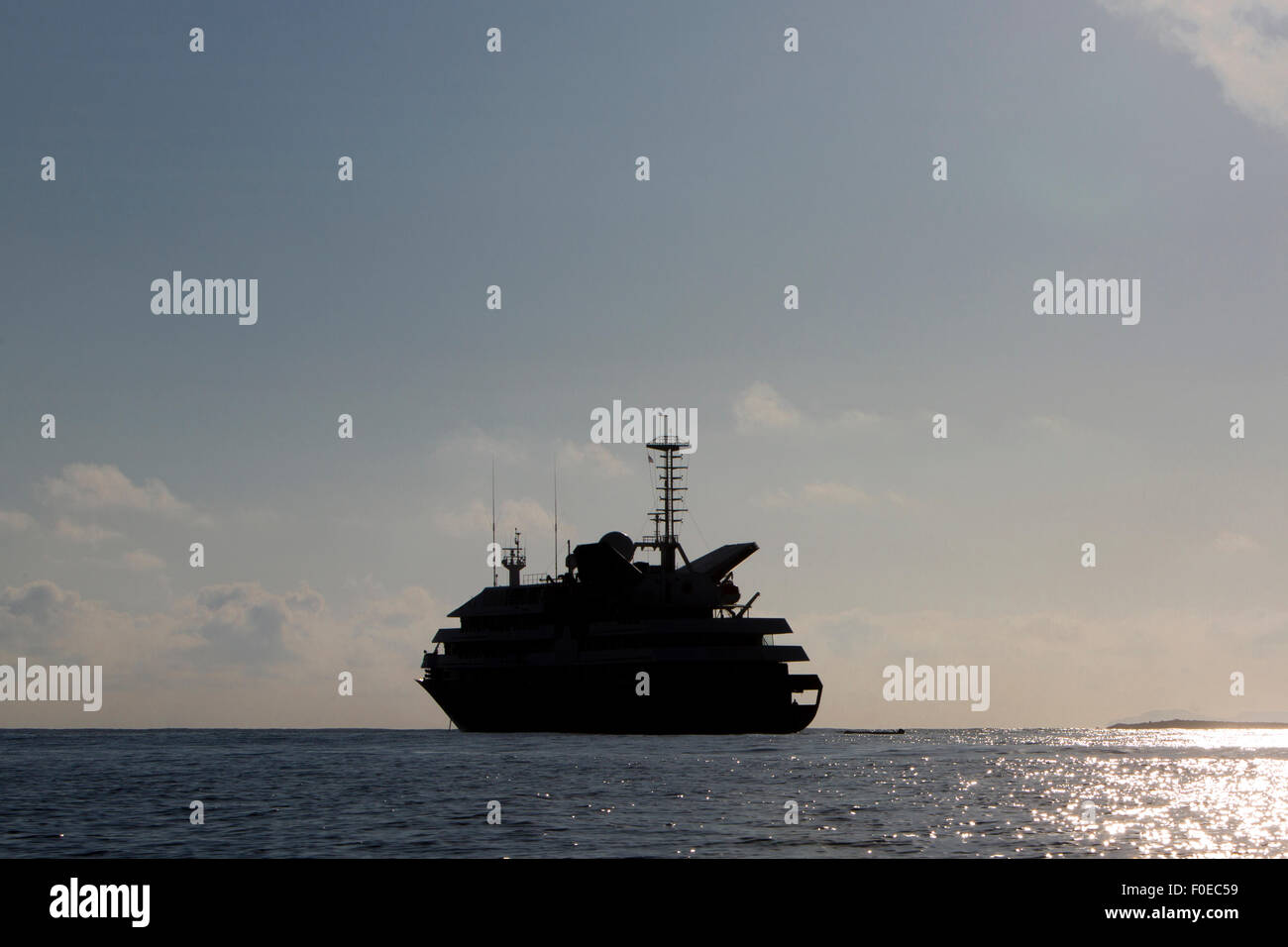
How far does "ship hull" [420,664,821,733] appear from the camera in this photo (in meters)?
87.6

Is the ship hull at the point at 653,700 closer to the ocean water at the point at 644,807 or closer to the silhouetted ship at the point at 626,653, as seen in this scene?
the silhouetted ship at the point at 626,653

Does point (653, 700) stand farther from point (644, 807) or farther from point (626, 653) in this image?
point (644, 807)

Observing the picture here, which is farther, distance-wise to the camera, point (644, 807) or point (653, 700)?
point (653, 700)

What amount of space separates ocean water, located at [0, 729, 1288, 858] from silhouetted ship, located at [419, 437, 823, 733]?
17.0 m

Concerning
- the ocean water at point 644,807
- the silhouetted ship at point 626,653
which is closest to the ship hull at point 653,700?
the silhouetted ship at point 626,653

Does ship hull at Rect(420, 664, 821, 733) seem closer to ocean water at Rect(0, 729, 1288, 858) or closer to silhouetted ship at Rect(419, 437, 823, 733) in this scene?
silhouetted ship at Rect(419, 437, 823, 733)

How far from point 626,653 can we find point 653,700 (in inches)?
151

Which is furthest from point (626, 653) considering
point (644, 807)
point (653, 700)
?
point (644, 807)

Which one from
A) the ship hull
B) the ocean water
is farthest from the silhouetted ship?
the ocean water

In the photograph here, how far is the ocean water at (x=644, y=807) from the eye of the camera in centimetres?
3006

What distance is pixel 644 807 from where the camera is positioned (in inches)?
1512

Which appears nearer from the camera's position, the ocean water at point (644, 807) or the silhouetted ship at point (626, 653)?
the ocean water at point (644, 807)

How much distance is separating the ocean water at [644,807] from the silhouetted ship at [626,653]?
16961 mm

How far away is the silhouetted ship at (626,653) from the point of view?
88000 millimetres
